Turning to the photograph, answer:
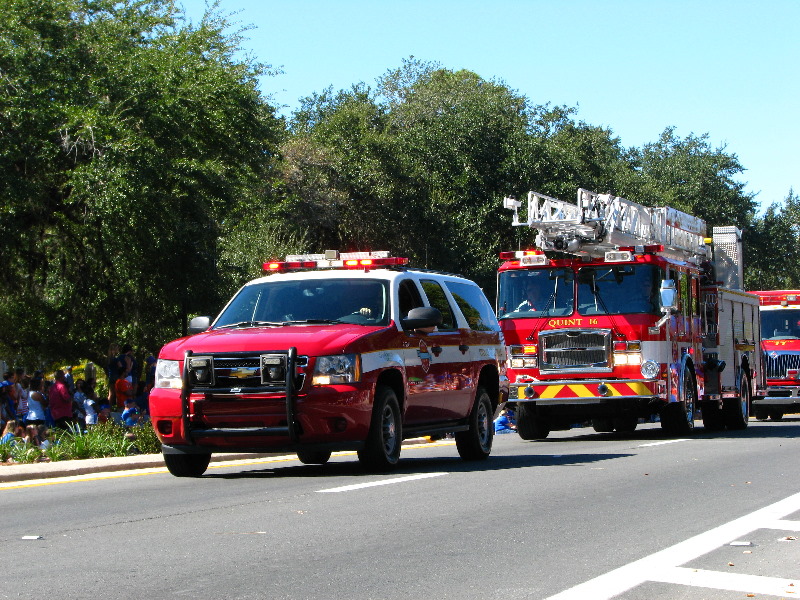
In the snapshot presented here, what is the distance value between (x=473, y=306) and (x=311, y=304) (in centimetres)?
272

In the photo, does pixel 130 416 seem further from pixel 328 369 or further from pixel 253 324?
pixel 328 369

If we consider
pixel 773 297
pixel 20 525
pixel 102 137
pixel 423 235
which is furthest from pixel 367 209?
pixel 20 525

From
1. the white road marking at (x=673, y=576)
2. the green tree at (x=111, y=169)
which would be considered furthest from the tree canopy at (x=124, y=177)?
the white road marking at (x=673, y=576)

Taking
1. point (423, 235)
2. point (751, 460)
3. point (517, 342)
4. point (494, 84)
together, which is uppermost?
point (494, 84)

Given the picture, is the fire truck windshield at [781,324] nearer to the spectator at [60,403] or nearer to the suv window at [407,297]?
the spectator at [60,403]

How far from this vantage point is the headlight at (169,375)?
12.3 meters

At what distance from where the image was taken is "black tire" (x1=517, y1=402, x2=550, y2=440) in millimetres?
21092

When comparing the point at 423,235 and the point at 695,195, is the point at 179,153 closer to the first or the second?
the point at 423,235

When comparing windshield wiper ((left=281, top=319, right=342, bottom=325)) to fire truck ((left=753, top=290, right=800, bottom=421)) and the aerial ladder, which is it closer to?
the aerial ladder

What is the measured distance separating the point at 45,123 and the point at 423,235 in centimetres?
2416

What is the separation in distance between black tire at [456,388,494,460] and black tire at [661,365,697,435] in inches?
259

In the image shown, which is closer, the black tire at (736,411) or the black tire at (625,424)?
the black tire at (625,424)

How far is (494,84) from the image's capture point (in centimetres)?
6744

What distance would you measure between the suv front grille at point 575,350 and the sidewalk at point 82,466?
565 cm
